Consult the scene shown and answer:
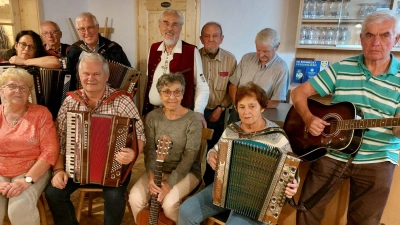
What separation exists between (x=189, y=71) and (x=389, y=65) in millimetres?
1208

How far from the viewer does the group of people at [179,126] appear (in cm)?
146

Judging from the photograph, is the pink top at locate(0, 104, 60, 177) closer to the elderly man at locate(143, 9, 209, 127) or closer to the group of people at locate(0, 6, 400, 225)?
the group of people at locate(0, 6, 400, 225)

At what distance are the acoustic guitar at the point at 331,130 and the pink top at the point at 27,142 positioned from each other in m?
1.40

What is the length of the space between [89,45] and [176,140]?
3.54ft

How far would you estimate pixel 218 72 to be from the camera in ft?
7.92

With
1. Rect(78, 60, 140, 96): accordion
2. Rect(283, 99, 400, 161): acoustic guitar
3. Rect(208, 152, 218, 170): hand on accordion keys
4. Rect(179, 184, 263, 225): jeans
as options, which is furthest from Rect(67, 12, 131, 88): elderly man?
Rect(283, 99, 400, 161): acoustic guitar

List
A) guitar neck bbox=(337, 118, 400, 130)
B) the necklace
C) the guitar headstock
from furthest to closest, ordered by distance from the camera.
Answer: the necklace → the guitar headstock → guitar neck bbox=(337, 118, 400, 130)

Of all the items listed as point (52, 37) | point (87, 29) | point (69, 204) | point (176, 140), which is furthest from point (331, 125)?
point (52, 37)

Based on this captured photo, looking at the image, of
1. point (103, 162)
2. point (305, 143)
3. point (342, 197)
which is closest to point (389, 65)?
point (305, 143)

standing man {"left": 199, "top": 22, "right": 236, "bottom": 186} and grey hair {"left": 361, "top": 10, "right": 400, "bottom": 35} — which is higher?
grey hair {"left": 361, "top": 10, "right": 400, "bottom": 35}

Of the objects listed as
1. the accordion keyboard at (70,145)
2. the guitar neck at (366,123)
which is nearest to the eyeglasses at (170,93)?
the accordion keyboard at (70,145)

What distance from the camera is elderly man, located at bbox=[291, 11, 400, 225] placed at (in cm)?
141

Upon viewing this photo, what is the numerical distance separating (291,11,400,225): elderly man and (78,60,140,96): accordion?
113 centimetres

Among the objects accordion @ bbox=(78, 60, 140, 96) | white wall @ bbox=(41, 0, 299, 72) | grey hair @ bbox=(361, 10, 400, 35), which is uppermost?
white wall @ bbox=(41, 0, 299, 72)
